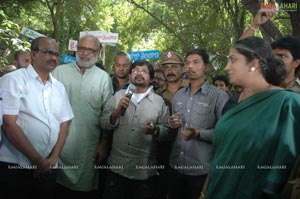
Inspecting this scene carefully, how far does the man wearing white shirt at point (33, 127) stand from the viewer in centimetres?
312

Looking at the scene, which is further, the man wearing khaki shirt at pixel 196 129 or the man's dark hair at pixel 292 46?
the man wearing khaki shirt at pixel 196 129

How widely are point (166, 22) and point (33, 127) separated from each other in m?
10.4

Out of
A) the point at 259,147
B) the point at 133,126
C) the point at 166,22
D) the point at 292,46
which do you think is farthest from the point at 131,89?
the point at 166,22

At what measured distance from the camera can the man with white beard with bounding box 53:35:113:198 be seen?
3797 mm

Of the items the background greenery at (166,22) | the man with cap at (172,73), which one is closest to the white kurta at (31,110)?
the man with cap at (172,73)

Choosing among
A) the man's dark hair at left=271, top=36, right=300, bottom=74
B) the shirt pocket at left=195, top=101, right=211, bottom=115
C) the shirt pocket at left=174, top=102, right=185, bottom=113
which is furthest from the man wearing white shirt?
the man's dark hair at left=271, top=36, right=300, bottom=74

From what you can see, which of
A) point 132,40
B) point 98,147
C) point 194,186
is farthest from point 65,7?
point 194,186

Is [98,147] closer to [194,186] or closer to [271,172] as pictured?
[194,186]

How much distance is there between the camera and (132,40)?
639 inches

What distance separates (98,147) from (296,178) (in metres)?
2.43

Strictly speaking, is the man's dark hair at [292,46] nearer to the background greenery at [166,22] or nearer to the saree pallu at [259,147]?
the saree pallu at [259,147]

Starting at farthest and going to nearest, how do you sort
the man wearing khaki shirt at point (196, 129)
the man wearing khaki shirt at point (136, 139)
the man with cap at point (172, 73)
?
1. the man with cap at point (172, 73)
2. the man wearing khaki shirt at point (136, 139)
3. the man wearing khaki shirt at point (196, 129)

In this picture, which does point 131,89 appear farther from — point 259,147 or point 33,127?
point 259,147

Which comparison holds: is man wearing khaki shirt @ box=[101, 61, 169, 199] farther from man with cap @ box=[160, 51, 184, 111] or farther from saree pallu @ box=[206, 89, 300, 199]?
saree pallu @ box=[206, 89, 300, 199]
